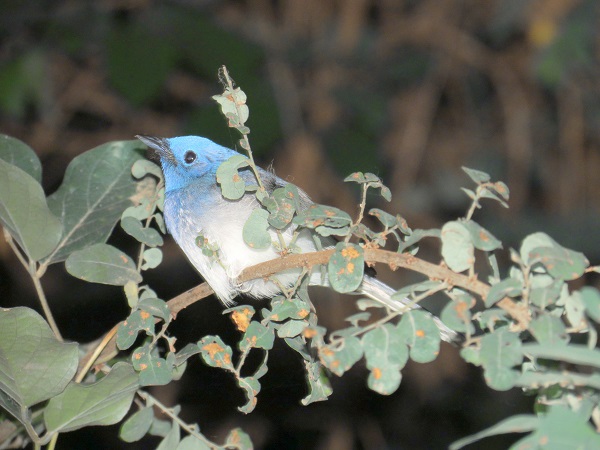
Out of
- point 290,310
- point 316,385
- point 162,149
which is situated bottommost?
point 162,149

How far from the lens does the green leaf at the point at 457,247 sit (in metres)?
1.41

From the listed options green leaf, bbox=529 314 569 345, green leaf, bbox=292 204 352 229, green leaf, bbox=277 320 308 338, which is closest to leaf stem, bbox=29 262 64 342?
green leaf, bbox=277 320 308 338

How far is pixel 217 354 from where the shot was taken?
173 cm

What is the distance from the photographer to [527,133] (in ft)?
21.2

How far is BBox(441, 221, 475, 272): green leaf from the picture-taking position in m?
1.41

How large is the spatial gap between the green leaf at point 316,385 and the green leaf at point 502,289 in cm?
57

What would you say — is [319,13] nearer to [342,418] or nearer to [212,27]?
[212,27]

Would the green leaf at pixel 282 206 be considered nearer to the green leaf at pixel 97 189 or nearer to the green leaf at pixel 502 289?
the green leaf at pixel 502 289

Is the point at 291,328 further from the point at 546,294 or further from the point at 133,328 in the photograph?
the point at 546,294

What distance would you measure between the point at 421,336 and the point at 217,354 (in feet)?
1.82

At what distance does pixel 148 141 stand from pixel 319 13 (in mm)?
3805

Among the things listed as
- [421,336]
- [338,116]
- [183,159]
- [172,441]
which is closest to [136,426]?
[172,441]

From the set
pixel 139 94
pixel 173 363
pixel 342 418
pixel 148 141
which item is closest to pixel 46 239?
pixel 173 363

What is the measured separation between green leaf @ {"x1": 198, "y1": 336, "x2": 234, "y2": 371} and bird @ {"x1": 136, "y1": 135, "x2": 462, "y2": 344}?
2.27 ft
